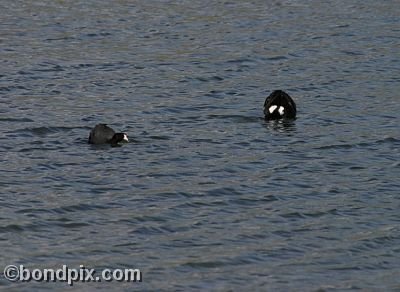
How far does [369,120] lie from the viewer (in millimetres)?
19312

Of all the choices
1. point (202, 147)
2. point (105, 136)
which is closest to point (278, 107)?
point (202, 147)

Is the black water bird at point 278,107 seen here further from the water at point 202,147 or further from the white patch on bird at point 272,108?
the water at point 202,147

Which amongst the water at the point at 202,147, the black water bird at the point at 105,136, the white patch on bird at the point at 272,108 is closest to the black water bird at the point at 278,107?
the white patch on bird at the point at 272,108

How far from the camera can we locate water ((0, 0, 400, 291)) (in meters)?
12.9

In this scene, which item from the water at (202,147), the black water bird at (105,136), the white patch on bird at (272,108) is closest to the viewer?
the water at (202,147)

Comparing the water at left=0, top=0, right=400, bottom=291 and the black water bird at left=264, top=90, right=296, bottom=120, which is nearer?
the water at left=0, top=0, right=400, bottom=291

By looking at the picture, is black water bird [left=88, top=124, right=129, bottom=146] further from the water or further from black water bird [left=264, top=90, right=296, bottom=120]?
black water bird [left=264, top=90, right=296, bottom=120]

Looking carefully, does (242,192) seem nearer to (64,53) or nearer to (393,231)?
(393,231)

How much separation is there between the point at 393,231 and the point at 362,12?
51.5ft

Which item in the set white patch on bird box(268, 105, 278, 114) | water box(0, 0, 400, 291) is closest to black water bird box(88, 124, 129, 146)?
water box(0, 0, 400, 291)

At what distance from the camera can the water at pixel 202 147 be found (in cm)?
1290

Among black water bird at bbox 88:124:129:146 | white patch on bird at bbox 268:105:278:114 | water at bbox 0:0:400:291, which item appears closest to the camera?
water at bbox 0:0:400:291

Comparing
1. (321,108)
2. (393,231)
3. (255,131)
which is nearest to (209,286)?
(393,231)

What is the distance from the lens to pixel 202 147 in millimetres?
17422
